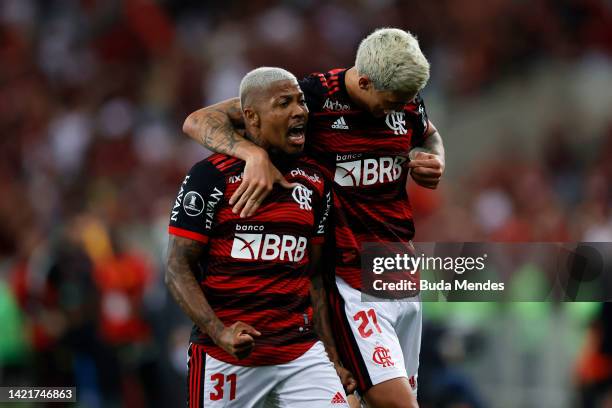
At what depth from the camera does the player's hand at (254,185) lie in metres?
6.25

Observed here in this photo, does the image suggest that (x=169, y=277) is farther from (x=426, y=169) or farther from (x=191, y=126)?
(x=426, y=169)

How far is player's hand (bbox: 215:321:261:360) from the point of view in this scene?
19.9 feet

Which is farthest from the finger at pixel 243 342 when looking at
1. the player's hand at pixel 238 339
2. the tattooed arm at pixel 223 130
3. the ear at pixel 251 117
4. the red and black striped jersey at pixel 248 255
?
the ear at pixel 251 117

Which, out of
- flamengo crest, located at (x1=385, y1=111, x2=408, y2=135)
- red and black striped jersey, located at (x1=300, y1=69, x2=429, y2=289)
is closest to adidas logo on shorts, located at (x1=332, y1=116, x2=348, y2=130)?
red and black striped jersey, located at (x1=300, y1=69, x2=429, y2=289)

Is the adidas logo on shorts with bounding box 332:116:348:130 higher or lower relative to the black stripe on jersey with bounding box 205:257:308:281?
higher

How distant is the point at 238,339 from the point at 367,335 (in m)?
1.12

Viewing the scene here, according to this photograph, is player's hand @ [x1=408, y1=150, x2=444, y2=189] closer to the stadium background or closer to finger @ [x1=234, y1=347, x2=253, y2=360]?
finger @ [x1=234, y1=347, x2=253, y2=360]

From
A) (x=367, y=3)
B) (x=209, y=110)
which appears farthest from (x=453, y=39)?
(x=209, y=110)

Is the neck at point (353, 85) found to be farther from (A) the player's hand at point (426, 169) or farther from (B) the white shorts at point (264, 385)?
(B) the white shorts at point (264, 385)

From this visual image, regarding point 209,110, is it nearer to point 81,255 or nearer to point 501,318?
point 501,318

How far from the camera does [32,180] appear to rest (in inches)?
736

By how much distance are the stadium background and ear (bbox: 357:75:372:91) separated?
14.6ft

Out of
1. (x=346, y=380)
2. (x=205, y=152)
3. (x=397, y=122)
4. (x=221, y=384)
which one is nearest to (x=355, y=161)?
(x=397, y=122)

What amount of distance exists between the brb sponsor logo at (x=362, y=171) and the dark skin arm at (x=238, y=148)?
487 mm
